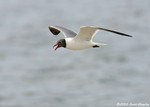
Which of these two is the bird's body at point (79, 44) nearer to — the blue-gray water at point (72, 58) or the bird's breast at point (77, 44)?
the bird's breast at point (77, 44)

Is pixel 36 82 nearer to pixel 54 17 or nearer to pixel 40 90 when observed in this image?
pixel 40 90

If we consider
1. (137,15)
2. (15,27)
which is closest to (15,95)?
(15,27)

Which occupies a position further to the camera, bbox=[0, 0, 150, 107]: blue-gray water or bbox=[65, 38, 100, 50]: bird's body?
bbox=[0, 0, 150, 107]: blue-gray water

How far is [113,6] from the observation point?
47.2 m

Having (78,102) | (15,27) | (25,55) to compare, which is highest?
(15,27)

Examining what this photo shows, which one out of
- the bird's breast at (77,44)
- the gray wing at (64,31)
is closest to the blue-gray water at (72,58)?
the gray wing at (64,31)

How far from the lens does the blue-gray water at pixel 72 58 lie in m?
33.7

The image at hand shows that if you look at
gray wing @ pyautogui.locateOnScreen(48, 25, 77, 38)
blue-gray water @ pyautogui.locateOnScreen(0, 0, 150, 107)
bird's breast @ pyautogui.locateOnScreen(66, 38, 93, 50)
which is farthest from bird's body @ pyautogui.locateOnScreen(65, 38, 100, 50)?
blue-gray water @ pyautogui.locateOnScreen(0, 0, 150, 107)

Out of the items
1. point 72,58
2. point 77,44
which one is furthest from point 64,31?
point 72,58

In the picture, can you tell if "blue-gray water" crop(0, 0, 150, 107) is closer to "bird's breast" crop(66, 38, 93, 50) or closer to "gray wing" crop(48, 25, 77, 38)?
"gray wing" crop(48, 25, 77, 38)

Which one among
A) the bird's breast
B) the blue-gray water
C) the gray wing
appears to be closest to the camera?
the bird's breast

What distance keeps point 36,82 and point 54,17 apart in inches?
373

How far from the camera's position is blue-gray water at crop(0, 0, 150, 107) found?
3372 cm

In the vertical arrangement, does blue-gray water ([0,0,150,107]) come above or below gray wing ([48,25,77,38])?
above
